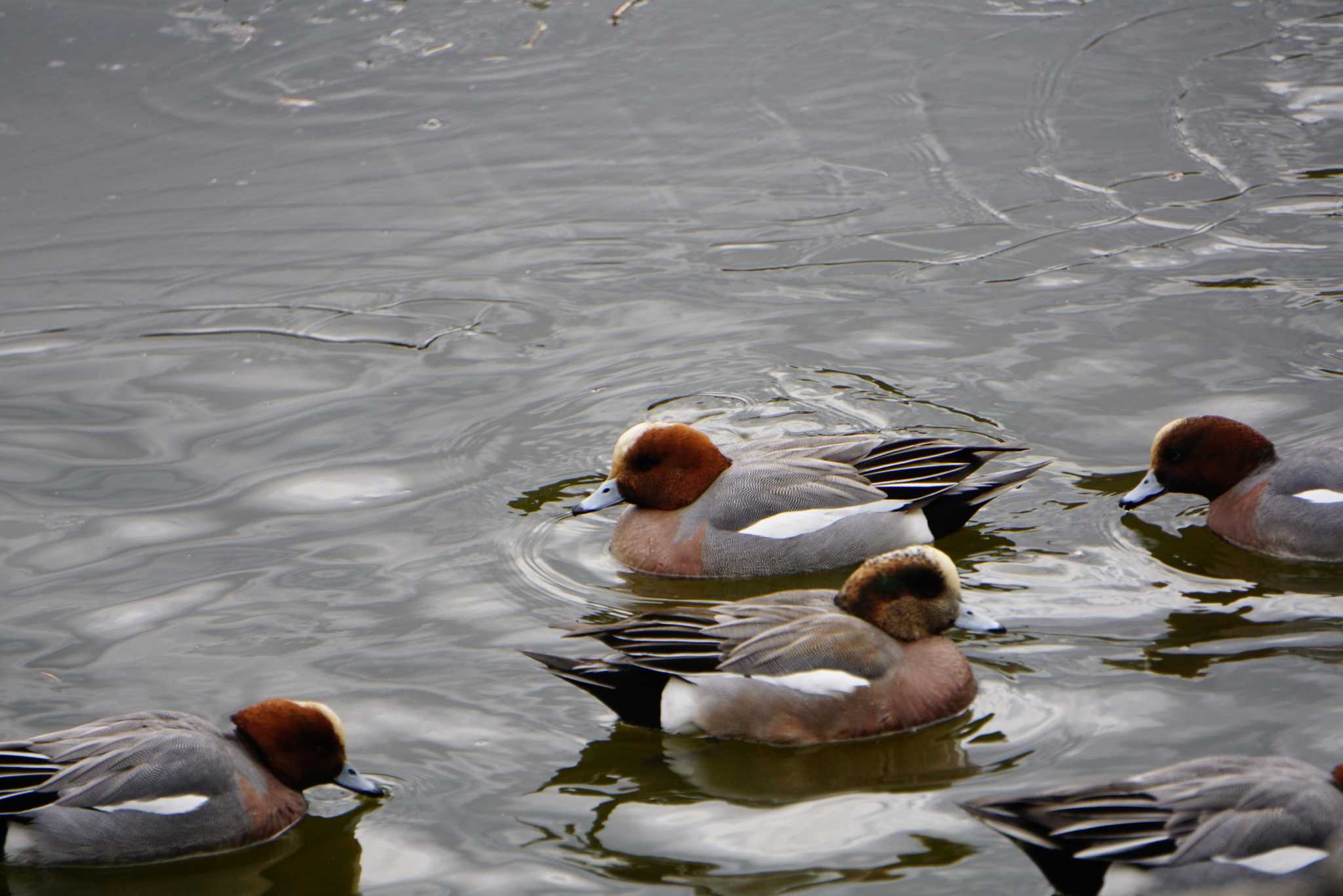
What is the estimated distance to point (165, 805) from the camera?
4758 millimetres

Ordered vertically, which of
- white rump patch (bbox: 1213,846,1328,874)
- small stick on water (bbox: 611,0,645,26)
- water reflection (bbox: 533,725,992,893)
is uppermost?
small stick on water (bbox: 611,0,645,26)

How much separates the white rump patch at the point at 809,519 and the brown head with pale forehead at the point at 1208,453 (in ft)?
3.72

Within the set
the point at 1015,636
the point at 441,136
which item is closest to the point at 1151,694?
the point at 1015,636

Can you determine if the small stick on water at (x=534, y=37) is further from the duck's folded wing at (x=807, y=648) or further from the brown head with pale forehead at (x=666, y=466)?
the duck's folded wing at (x=807, y=648)

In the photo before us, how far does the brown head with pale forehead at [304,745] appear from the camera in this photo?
196 inches

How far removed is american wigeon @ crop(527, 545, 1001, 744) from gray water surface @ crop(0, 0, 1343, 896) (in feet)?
0.37

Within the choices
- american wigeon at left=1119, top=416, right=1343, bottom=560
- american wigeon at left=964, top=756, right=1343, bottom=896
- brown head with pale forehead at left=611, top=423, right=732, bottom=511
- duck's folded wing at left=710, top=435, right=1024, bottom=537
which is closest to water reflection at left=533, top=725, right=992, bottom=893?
american wigeon at left=964, top=756, right=1343, bottom=896

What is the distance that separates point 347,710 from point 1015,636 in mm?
2453

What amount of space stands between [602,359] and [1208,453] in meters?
3.26

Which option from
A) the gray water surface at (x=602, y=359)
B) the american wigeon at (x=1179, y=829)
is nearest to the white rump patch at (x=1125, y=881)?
the american wigeon at (x=1179, y=829)

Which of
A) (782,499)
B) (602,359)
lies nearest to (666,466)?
(782,499)

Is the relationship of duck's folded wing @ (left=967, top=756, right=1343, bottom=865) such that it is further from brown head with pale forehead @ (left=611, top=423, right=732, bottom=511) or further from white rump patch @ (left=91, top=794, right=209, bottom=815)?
brown head with pale forehead @ (left=611, top=423, right=732, bottom=511)

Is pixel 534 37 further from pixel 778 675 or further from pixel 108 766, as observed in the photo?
pixel 108 766

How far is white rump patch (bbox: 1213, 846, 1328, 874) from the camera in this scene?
404cm
